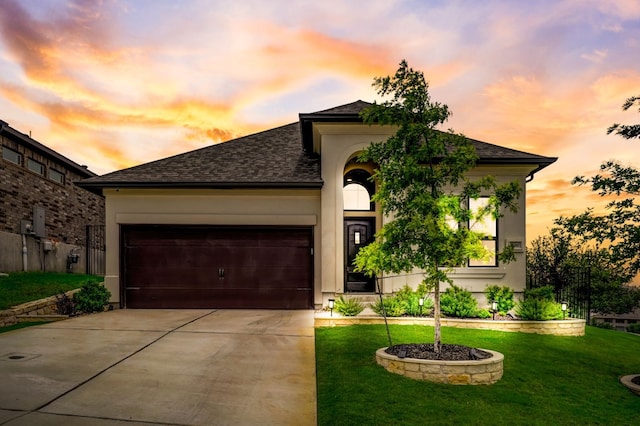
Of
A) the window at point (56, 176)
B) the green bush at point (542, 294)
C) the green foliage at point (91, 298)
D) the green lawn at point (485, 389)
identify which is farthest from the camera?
the window at point (56, 176)

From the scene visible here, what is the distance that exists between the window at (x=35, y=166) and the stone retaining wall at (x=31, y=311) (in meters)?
9.04

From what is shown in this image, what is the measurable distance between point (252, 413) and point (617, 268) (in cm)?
678

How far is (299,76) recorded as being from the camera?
51.2 ft

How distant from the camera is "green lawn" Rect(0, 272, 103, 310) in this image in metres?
13.6

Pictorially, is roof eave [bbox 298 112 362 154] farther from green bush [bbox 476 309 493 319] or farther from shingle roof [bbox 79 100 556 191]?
green bush [bbox 476 309 493 319]

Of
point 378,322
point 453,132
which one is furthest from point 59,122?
point 453,132

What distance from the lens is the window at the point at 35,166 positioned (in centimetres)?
1994

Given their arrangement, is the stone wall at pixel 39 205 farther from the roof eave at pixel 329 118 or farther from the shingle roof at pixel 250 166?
the roof eave at pixel 329 118

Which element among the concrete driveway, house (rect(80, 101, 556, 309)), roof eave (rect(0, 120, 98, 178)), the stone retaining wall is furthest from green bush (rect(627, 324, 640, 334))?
roof eave (rect(0, 120, 98, 178))

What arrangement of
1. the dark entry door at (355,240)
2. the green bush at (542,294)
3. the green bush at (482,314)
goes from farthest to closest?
1. the dark entry door at (355,240)
2. the green bush at (542,294)
3. the green bush at (482,314)

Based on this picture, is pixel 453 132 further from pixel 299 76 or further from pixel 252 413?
pixel 299 76

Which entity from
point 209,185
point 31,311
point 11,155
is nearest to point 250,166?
point 209,185

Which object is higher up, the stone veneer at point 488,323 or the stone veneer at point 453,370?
the stone veneer at point 453,370

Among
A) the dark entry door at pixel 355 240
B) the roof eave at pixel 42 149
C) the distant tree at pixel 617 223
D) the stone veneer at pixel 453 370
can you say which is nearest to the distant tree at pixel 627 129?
the distant tree at pixel 617 223
